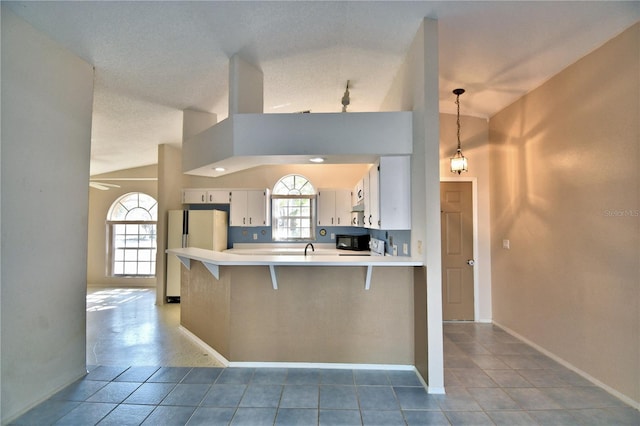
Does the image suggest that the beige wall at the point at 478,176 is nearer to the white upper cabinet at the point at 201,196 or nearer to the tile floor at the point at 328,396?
the tile floor at the point at 328,396

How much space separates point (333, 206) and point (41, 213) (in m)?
3.98

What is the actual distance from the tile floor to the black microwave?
2200 millimetres

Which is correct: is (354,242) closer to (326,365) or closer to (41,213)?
(326,365)

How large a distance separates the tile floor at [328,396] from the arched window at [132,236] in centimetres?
364

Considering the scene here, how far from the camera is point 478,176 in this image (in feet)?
13.5

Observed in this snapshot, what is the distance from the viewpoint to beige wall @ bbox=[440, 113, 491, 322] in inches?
161

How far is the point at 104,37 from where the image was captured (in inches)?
93.4

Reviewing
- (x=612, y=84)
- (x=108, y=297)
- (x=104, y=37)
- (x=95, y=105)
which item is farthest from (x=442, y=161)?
(x=108, y=297)

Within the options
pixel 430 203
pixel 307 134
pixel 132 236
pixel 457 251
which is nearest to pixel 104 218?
pixel 132 236

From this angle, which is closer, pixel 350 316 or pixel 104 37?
pixel 104 37

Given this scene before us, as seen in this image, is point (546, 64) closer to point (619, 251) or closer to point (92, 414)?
point (619, 251)

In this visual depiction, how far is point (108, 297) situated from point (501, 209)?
21.7ft

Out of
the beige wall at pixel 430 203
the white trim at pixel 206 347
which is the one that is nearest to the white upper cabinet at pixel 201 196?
the white trim at pixel 206 347

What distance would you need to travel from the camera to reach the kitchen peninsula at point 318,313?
109 inches
